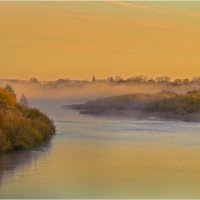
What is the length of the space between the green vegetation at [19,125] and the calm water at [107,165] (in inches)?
4.9

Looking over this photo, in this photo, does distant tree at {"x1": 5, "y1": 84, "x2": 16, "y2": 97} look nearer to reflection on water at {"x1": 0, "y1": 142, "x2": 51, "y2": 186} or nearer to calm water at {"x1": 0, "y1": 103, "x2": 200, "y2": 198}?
calm water at {"x1": 0, "y1": 103, "x2": 200, "y2": 198}

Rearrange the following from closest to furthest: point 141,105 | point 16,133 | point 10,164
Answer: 1. point 10,164
2. point 16,133
3. point 141,105

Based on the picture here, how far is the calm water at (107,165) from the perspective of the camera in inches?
223

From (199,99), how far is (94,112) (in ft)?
4.92

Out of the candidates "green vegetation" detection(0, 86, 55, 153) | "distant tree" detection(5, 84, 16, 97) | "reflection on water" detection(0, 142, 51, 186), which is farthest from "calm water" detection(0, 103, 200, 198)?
"distant tree" detection(5, 84, 16, 97)

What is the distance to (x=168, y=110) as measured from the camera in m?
10.9

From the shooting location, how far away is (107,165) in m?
6.92

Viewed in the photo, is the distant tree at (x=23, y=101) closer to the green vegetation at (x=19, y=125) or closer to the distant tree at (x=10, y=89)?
the green vegetation at (x=19, y=125)

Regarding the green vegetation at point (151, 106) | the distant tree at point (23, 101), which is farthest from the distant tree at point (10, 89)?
the green vegetation at point (151, 106)

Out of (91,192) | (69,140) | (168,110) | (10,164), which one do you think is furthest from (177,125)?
(91,192)

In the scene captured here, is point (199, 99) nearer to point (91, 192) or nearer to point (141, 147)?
point (141, 147)

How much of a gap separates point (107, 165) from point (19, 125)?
1.20m

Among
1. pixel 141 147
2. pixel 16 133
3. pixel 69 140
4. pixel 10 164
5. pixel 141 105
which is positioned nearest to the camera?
pixel 10 164

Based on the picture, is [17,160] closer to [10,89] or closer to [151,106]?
[10,89]
